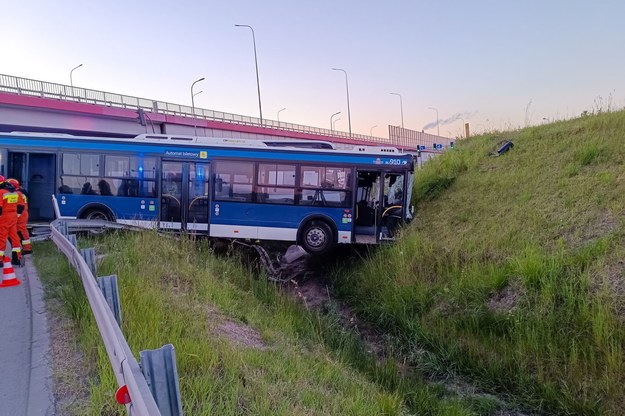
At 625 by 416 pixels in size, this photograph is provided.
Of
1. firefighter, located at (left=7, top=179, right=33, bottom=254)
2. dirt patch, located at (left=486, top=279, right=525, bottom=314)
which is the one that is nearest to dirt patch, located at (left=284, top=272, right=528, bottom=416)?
dirt patch, located at (left=486, top=279, right=525, bottom=314)

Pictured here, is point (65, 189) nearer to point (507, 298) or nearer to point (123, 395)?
point (507, 298)

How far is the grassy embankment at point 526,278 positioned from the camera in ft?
19.3

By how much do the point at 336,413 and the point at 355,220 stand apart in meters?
8.92

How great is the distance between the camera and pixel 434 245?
9.82 m

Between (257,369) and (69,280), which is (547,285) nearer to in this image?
(257,369)

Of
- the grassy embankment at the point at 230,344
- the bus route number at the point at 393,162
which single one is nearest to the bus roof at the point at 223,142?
the bus route number at the point at 393,162

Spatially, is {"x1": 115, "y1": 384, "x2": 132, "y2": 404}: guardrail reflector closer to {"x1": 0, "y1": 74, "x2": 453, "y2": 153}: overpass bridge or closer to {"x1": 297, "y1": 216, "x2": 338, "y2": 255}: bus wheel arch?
{"x1": 297, "y1": 216, "x2": 338, "y2": 255}: bus wheel arch

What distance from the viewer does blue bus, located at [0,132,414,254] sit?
12.1 metres

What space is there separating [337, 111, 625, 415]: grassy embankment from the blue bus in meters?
1.37

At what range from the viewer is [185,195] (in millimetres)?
12258

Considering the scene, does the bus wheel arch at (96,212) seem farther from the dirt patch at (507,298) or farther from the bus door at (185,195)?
the dirt patch at (507,298)

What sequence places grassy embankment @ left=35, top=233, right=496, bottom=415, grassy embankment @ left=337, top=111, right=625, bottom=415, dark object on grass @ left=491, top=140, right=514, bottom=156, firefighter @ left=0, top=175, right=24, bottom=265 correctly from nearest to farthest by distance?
grassy embankment @ left=35, top=233, right=496, bottom=415 → grassy embankment @ left=337, top=111, right=625, bottom=415 → firefighter @ left=0, top=175, right=24, bottom=265 → dark object on grass @ left=491, top=140, right=514, bottom=156

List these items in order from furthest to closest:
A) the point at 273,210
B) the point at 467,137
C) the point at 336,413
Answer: the point at 467,137 < the point at 273,210 < the point at 336,413

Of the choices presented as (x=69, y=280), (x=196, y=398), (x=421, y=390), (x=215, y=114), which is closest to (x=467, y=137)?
(x=421, y=390)
